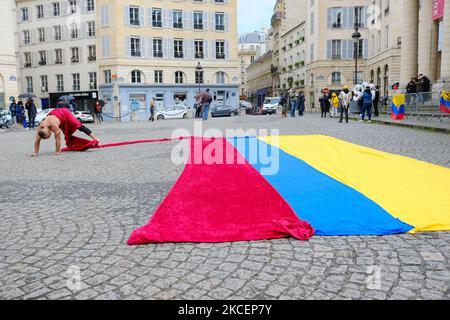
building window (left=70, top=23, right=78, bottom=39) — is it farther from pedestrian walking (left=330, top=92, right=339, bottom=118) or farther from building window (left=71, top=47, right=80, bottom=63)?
pedestrian walking (left=330, top=92, right=339, bottom=118)

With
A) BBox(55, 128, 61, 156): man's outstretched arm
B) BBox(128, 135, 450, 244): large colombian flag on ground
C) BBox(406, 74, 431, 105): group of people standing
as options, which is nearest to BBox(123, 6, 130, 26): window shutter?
BBox(406, 74, 431, 105): group of people standing

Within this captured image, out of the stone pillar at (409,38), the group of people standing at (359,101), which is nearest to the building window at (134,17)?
the group of people standing at (359,101)

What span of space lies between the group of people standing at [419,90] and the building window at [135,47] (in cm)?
2994

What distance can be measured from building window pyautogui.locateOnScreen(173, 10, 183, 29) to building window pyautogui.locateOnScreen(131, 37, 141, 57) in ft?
15.1

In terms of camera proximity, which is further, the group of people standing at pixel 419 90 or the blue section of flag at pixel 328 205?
the group of people standing at pixel 419 90

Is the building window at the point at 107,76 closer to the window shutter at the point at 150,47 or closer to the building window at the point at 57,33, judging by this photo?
the window shutter at the point at 150,47

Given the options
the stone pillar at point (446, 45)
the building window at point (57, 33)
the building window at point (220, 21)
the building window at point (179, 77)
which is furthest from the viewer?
the building window at point (57, 33)

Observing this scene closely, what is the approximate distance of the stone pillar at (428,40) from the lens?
26.9 m

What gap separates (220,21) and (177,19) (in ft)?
16.4

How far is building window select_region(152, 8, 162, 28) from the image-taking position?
152 feet

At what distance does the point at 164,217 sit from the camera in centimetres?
434

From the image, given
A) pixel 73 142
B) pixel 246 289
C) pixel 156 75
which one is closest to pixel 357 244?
pixel 246 289

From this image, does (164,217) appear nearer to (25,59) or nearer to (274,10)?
(25,59)

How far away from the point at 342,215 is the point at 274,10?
79.3m
